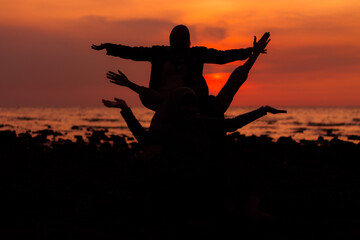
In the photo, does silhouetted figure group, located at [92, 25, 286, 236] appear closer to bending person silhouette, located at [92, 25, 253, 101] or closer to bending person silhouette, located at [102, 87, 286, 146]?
bending person silhouette, located at [102, 87, 286, 146]

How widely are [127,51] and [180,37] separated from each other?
105 cm

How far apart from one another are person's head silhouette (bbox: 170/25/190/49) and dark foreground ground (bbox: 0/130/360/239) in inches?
88.4

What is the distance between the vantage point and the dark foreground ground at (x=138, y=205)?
21.7ft

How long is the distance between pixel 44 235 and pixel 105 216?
5.16 ft

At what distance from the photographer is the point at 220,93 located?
8.41 meters

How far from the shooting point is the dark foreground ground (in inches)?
260

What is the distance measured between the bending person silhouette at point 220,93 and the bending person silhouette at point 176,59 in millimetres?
182

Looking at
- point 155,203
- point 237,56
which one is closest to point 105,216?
point 155,203

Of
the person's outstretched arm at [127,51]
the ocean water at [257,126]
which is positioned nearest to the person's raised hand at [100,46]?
the person's outstretched arm at [127,51]

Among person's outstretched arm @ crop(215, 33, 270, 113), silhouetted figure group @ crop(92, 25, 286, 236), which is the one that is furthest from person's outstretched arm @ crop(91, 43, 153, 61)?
person's outstretched arm @ crop(215, 33, 270, 113)

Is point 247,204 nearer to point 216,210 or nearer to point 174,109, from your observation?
point 216,210

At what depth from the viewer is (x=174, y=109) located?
20.2 feet

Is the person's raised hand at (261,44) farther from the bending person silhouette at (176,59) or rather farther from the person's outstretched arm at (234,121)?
the person's outstretched arm at (234,121)

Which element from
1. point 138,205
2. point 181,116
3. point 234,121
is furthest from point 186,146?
point 138,205
